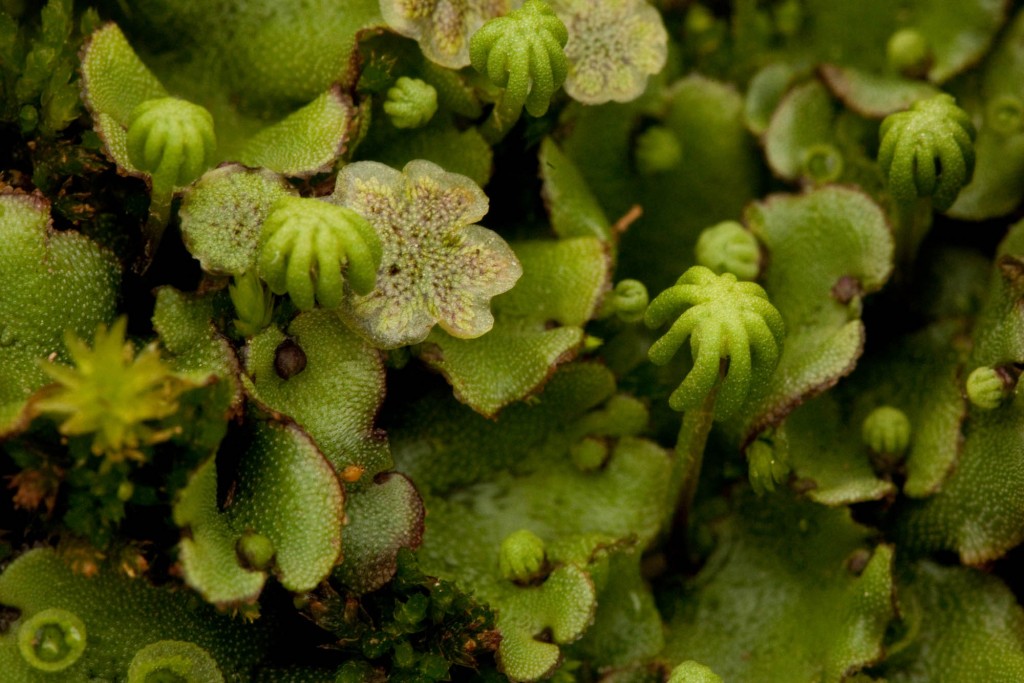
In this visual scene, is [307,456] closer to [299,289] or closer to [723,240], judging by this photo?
[299,289]

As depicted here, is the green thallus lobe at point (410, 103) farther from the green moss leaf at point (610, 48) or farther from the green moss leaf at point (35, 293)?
the green moss leaf at point (35, 293)

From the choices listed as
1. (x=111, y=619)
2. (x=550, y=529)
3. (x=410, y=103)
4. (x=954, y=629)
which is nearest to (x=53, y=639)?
(x=111, y=619)

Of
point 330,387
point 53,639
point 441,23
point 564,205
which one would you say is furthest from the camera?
point 564,205

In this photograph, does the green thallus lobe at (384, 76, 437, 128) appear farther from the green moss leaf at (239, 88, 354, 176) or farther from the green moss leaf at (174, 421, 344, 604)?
the green moss leaf at (174, 421, 344, 604)

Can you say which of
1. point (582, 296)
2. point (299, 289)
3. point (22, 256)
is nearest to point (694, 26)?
point (582, 296)

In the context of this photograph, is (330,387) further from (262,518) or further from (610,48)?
(610,48)

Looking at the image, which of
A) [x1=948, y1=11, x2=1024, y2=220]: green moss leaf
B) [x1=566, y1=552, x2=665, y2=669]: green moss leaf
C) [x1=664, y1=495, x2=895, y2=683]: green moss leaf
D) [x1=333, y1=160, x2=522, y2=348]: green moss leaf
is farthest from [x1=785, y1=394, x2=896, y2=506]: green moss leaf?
[x1=333, y1=160, x2=522, y2=348]: green moss leaf

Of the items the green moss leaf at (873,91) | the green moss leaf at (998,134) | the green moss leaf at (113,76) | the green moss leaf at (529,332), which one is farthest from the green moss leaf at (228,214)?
the green moss leaf at (998,134)
